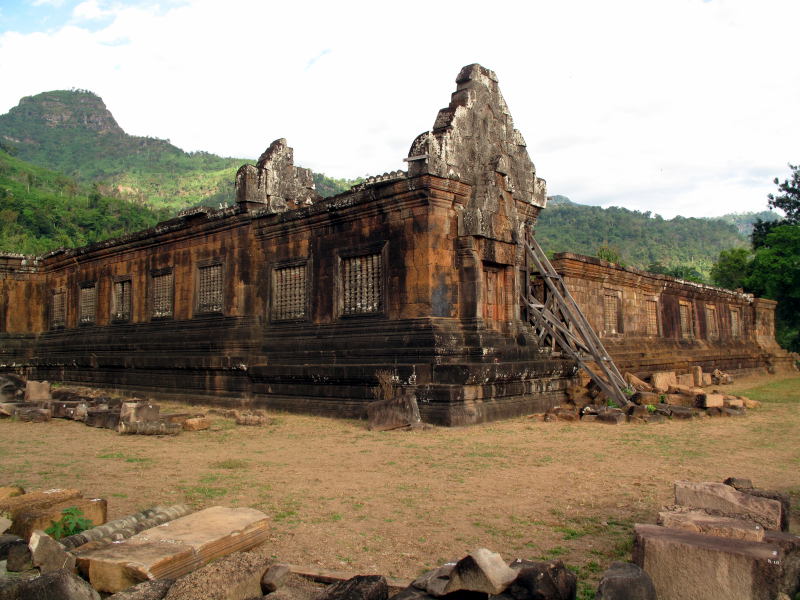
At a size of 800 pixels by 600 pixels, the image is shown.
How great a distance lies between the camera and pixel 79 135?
497 ft

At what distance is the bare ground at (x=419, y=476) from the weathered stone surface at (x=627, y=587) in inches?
25.8

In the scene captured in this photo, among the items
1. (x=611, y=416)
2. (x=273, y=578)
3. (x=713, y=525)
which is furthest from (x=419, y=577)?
(x=611, y=416)

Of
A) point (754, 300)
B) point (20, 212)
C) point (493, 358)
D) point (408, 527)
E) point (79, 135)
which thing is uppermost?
point (79, 135)

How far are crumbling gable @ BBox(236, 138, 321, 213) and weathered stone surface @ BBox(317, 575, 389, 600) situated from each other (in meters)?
11.3

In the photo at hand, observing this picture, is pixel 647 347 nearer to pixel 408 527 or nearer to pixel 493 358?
pixel 493 358

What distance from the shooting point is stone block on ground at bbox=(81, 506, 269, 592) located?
386cm

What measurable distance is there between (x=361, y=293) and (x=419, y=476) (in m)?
5.95

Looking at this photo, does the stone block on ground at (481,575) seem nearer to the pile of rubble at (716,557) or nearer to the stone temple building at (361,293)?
the pile of rubble at (716,557)

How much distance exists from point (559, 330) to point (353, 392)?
15.4 ft

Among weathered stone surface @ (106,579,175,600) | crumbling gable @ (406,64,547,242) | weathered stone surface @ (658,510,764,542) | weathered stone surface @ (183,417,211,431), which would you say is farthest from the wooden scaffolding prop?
weathered stone surface @ (106,579,175,600)

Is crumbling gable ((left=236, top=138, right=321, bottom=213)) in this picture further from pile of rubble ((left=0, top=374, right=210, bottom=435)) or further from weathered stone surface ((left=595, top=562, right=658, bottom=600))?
weathered stone surface ((left=595, top=562, right=658, bottom=600))

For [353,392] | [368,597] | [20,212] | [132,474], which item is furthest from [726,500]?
[20,212]

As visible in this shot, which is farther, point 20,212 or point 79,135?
point 79,135

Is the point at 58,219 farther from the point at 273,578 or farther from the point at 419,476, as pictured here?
the point at 273,578
